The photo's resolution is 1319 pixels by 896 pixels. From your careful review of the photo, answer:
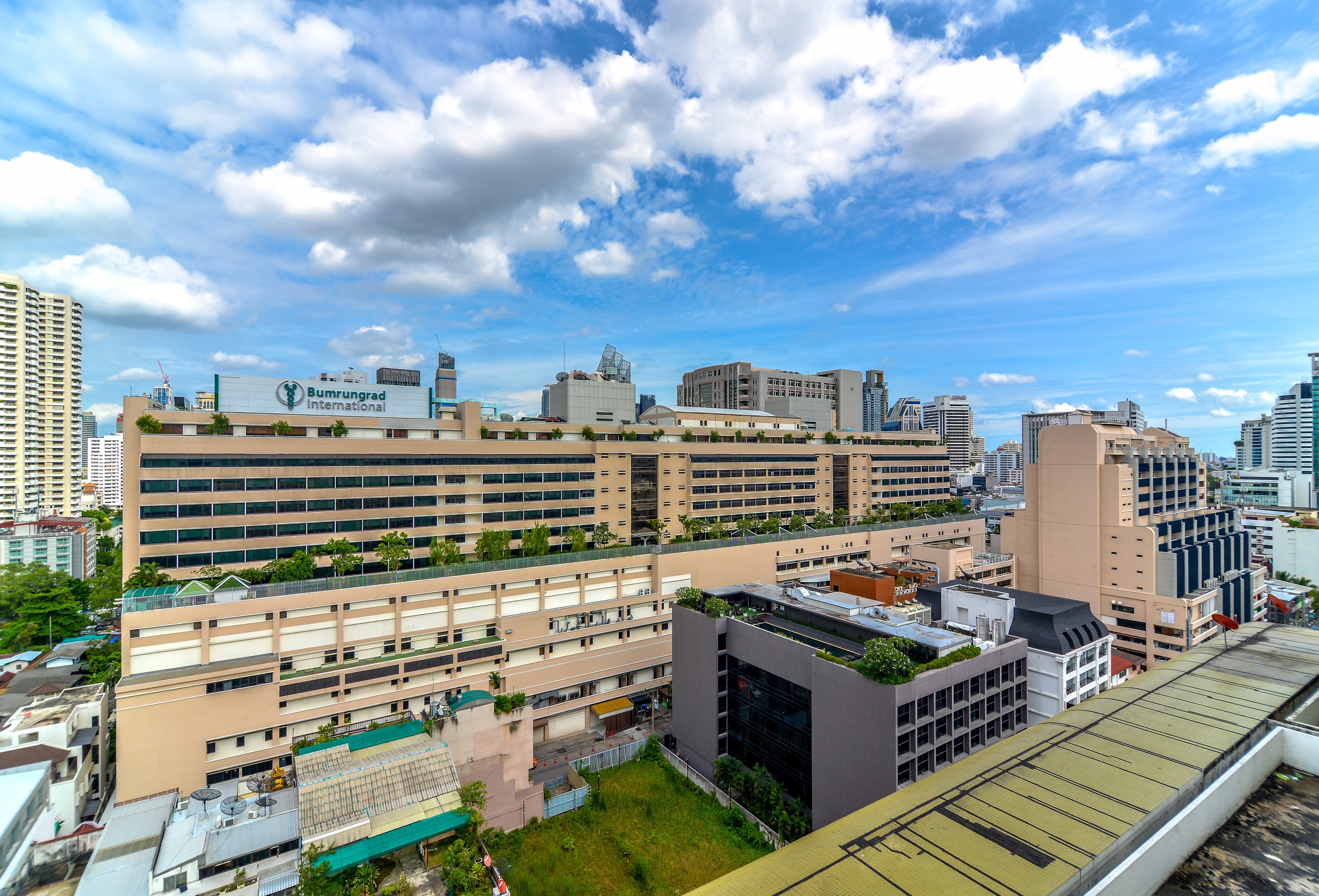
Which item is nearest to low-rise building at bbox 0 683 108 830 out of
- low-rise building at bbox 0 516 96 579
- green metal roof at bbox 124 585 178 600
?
green metal roof at bbox 124 585 178 600

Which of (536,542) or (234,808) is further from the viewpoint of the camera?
(536,542)

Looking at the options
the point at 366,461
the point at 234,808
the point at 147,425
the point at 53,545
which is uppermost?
the point at 147,425

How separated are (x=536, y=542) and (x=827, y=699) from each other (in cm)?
4030

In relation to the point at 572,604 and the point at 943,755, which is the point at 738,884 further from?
the point at 572,604

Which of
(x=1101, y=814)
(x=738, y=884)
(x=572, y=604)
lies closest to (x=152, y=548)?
(x=572, y=604)

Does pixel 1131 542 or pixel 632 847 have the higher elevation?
pixel 1131 542

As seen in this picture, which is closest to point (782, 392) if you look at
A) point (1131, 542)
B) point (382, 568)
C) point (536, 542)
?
point (1131, 542)

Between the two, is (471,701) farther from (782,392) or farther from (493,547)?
(782,392)

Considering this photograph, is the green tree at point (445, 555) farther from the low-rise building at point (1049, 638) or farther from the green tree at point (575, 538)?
the low-rise building at point (1049, 638)

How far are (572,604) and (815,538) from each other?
134 feet

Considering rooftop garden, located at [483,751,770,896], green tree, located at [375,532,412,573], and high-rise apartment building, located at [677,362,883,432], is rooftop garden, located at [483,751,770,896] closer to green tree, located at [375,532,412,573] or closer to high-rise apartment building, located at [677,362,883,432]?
green tree, located at [375,532,412,573]

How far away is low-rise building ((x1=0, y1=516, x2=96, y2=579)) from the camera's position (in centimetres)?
11112

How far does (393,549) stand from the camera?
6153cm

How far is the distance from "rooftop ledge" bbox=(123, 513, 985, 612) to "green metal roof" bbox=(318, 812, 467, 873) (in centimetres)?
2415
